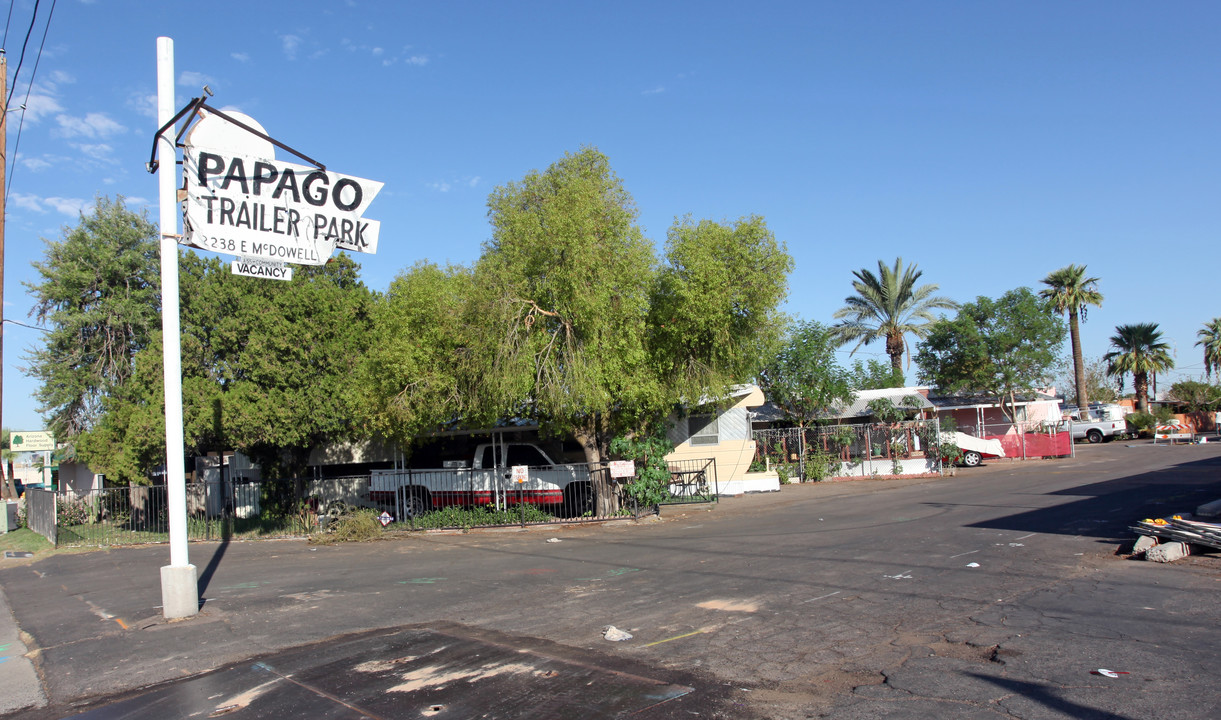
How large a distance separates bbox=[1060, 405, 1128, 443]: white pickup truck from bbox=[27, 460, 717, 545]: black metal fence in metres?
33.5

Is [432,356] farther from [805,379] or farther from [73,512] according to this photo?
[805,379]

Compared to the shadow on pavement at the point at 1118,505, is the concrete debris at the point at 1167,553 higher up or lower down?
higher up

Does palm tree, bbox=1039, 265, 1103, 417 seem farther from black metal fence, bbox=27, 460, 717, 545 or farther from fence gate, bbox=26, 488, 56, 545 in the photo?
fence gate, bbox=26, 488, 56, 545

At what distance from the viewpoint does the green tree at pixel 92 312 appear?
28.6m

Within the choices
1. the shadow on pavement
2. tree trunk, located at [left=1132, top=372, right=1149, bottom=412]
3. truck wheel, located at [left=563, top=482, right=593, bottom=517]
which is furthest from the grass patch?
tree trunk, located at [left=1132, top=372, right=1149, bottom=412]

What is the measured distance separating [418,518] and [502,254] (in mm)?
7042

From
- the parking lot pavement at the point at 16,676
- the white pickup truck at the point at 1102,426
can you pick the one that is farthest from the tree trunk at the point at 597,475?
the white pickup truck at the point at 1102,426

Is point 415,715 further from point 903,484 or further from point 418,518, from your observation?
point 903,484

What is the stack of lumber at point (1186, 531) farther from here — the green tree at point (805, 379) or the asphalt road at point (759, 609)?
the green tree at point (805, 379)

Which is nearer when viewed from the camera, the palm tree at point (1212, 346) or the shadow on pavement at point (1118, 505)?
the shadow on pavement at point (1118, 505)

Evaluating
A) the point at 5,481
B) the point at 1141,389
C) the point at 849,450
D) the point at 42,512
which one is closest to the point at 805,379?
the point at 849,450

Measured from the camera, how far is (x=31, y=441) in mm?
23922

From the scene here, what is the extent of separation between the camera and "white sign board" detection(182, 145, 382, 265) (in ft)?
29.6

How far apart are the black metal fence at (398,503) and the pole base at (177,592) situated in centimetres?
813
